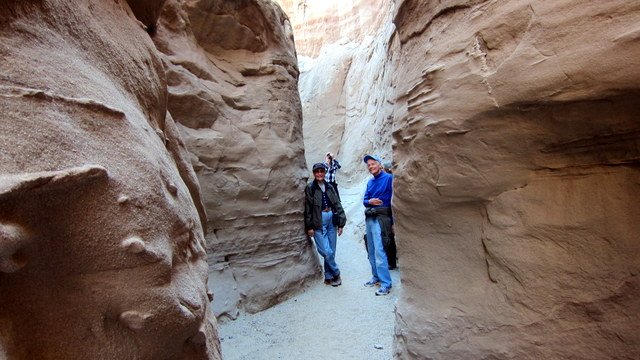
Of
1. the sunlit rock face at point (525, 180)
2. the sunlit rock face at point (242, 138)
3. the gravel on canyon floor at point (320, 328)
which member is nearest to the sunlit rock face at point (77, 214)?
the sunlit rock face at point (525, 180)

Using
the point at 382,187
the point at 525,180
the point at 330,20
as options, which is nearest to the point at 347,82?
the point at 330,20

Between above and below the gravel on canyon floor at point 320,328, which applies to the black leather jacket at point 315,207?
above

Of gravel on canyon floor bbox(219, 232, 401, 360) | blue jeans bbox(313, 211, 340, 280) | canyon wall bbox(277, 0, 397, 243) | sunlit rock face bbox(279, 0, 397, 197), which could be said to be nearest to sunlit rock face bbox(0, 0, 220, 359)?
gravel on canyon floor bbox(219, 232, 401, 360)

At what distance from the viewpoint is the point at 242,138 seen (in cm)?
445

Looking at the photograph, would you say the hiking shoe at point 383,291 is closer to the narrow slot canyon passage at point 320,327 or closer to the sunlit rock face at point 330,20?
the narrow slot canyon passage at point 320,327

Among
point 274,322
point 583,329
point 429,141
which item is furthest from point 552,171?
point 274,322

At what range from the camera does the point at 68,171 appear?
89cm

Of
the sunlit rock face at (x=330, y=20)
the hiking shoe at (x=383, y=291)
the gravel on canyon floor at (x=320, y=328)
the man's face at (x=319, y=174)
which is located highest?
the sunlit rock face at (x=330, y=20)

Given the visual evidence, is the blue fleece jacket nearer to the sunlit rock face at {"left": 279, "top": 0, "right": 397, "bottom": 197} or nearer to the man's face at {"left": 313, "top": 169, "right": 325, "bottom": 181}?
the man's face at {"left": 313, "top": 169, "right": 325, "bottom": 181}

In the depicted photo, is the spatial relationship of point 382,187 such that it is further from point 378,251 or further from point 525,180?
point 525,180

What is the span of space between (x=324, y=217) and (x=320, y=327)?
173 cm

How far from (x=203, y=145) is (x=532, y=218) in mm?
3158

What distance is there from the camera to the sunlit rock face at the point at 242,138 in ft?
13.0

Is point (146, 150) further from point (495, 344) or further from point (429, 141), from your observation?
point (495, 344)
